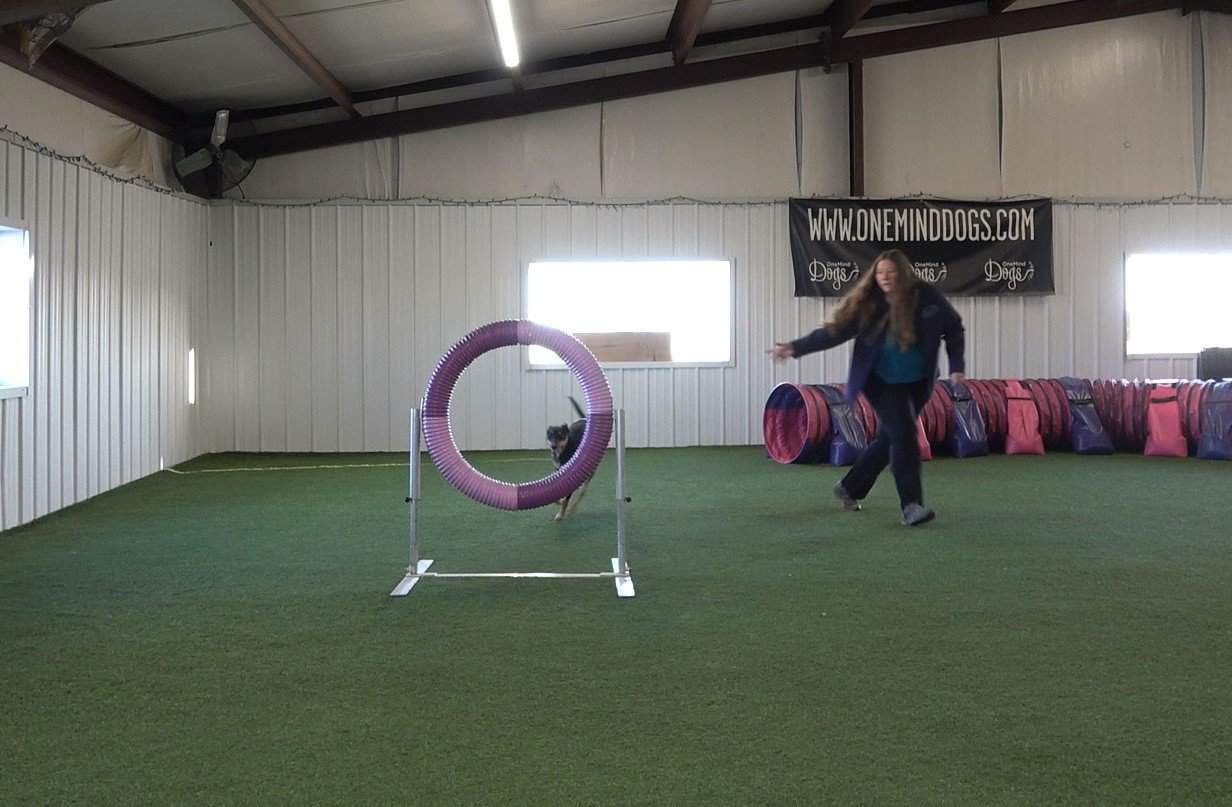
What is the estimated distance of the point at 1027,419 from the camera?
9.58 metres

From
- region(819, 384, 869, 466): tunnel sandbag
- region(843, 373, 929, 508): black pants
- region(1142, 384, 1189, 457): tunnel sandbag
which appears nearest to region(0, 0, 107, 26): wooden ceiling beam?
region(843, 373, 929, 508): black pants

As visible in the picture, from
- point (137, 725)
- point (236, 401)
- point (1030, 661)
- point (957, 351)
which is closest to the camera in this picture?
point (137, 725)

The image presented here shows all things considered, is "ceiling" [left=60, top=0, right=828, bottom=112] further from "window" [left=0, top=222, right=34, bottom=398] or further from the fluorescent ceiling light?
"window" [left=0, top=222, right=34, bottom=398]

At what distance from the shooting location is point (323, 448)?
10508 millimetres

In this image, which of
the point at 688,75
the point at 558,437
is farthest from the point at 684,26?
the point at 558,437

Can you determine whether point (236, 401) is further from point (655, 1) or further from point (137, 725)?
point (137, 725)

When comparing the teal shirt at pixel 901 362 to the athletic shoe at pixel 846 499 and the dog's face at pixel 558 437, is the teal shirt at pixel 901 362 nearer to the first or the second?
the athletic shoe at pixel 846 499

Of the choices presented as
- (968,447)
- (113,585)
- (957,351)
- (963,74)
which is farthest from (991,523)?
(963,74)

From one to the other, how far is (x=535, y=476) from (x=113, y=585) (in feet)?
13.7

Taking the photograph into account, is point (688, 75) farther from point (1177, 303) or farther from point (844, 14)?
point (1177, 303)

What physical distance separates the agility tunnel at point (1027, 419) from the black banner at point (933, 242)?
1442 millimetres

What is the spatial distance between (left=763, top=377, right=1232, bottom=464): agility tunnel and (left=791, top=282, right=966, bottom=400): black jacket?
3049 millimetres

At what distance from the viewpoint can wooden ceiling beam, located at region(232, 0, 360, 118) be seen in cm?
686

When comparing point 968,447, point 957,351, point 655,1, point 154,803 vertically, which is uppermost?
point 655,1
